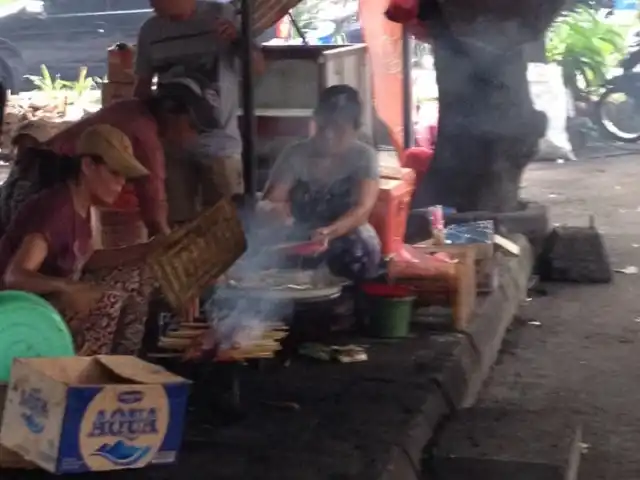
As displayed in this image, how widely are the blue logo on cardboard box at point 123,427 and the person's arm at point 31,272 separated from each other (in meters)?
0.76

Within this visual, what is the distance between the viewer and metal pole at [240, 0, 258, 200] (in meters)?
5.56

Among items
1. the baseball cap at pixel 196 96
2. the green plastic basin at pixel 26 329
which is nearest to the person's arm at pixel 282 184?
the baseball cap at pixel 196 96

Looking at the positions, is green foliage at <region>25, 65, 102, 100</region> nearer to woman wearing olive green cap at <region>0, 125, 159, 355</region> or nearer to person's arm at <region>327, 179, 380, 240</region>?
person's arm at <region>327, 179, 380, 240</region>

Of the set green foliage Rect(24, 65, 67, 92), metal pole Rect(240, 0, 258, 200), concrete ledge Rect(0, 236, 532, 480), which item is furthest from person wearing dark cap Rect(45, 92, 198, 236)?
green foliage Rect(24, 65, 67, 92)

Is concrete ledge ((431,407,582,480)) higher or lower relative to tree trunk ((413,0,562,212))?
lower

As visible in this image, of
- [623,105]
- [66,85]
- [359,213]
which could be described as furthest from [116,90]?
[623,105]

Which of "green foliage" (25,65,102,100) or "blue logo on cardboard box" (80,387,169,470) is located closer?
"blue logo on cardboard box" (80,387,169,470)

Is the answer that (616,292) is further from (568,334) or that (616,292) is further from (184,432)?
(184,432)

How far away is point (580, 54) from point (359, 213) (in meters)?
9.55

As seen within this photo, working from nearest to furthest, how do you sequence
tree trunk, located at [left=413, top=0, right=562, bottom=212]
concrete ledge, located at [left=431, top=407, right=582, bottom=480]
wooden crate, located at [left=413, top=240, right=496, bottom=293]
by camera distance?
concrete ledge, located at [left=431, top=407, right=582, bottom=480]
wooden crate, located at [left=413, top=240, right=496, bottom=293]
tree trunk, located at [left=413, top=0, right=562, bottom=212]

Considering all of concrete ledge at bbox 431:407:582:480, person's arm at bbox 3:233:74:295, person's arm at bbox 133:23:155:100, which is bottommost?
concrete ledge at bbox 431:407:582:480

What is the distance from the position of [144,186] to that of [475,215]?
8.92 ft

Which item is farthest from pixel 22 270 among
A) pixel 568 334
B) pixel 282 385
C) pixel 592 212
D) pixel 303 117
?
pixel 592 212

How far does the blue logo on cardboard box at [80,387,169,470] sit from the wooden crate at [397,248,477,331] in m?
2.25
